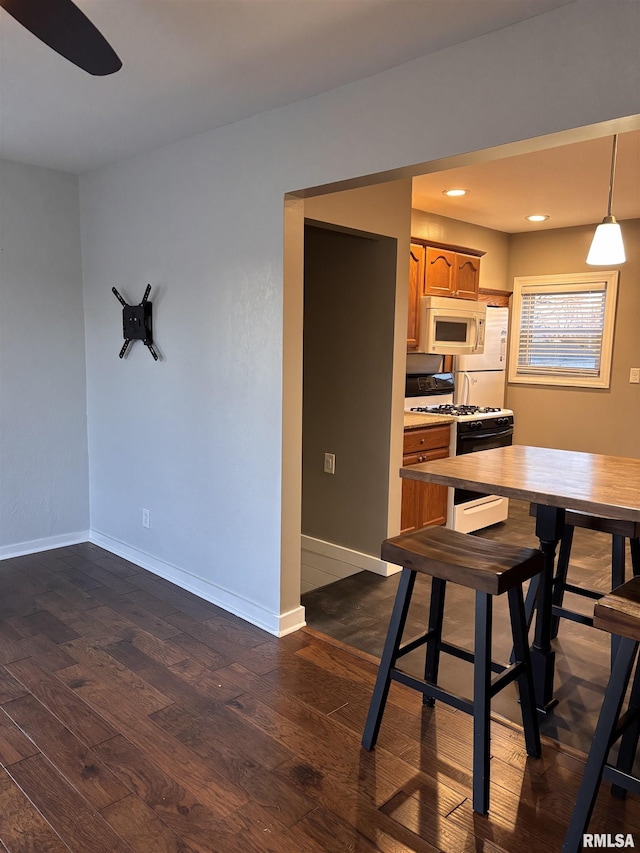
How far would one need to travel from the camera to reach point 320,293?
3.99m

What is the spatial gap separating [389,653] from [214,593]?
4.89 ft

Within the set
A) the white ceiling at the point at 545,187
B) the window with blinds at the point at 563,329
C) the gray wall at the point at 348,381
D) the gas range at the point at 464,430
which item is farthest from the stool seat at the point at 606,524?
the window with blinds at the point at 563,329

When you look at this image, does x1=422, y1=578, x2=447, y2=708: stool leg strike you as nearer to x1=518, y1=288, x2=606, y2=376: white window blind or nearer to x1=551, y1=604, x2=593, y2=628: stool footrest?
x1=551, y1=604, x2=593, y2=628: stool footrest

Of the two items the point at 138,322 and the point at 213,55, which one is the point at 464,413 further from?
the point at 213,55

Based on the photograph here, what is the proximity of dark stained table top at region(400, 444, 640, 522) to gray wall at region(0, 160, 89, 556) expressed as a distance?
274 centimetres

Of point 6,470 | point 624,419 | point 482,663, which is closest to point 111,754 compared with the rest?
point 482,663

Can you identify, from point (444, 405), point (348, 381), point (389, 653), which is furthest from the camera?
point (444, 405)

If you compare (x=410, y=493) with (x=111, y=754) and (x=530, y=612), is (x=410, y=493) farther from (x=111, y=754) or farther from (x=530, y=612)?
(x=111, y=754)

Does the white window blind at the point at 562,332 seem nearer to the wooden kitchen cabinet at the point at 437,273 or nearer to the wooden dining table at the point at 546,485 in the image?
the wooden kitchen cabinet at the point at 437,273

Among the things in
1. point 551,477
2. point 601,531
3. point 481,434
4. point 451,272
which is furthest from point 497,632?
point 451,272

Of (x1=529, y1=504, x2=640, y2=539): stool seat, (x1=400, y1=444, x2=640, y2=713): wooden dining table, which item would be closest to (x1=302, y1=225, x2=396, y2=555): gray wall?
(x1=400, y1=444, x2=640, y2=713): wooden dining table

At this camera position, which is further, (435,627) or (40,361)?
(40,361)

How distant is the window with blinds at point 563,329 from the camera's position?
5316 millimetres

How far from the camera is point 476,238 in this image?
546cm
